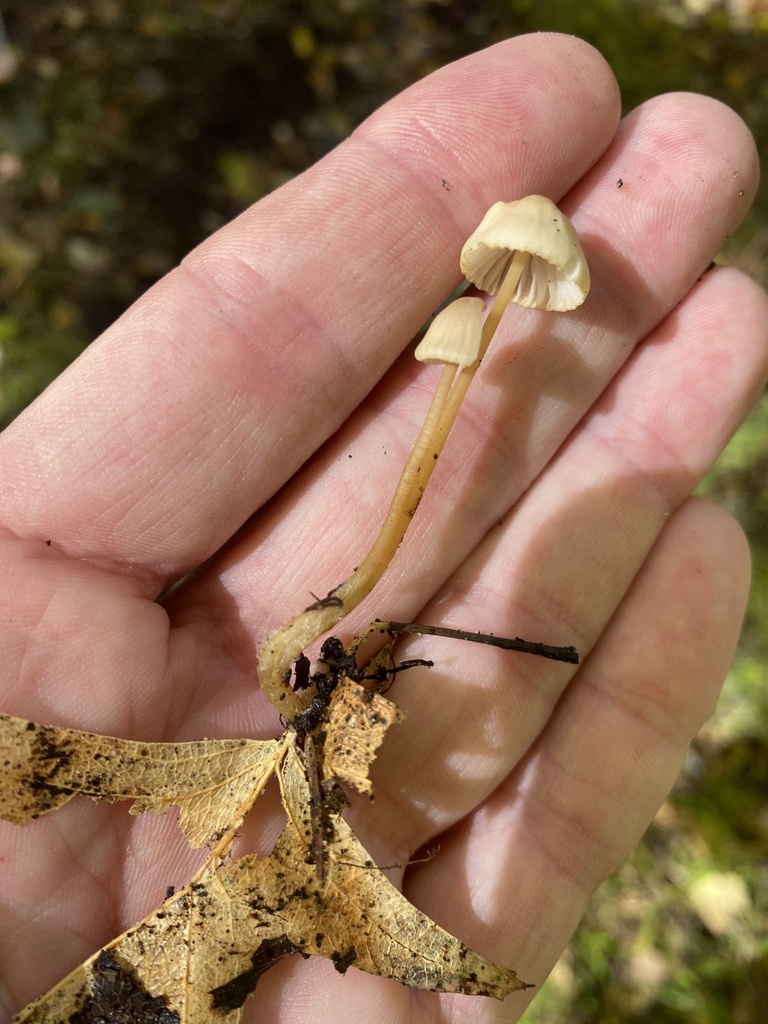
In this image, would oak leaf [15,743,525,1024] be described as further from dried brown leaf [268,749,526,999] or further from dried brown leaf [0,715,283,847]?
dried brown leaf [0,715,283,847]

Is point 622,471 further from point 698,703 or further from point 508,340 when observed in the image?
point 698,703

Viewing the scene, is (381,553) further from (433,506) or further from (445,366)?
(445,366)

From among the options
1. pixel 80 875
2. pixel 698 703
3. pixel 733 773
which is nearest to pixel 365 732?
pixel 80 875

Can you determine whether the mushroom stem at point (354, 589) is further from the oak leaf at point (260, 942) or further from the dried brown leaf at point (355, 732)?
the oak leaf at point (260, 942)

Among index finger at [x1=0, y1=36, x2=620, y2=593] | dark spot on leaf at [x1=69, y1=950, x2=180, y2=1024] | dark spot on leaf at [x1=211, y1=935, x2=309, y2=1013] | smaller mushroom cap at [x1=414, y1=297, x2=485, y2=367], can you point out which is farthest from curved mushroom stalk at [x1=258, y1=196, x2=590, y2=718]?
dark spot on leaf at [x1=69, y1=950, x2=180, y2=1024]

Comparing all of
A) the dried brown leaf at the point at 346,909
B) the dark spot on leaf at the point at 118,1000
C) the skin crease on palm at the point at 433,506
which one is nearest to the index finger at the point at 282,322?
the skin crease on palm at the point at 433,506
